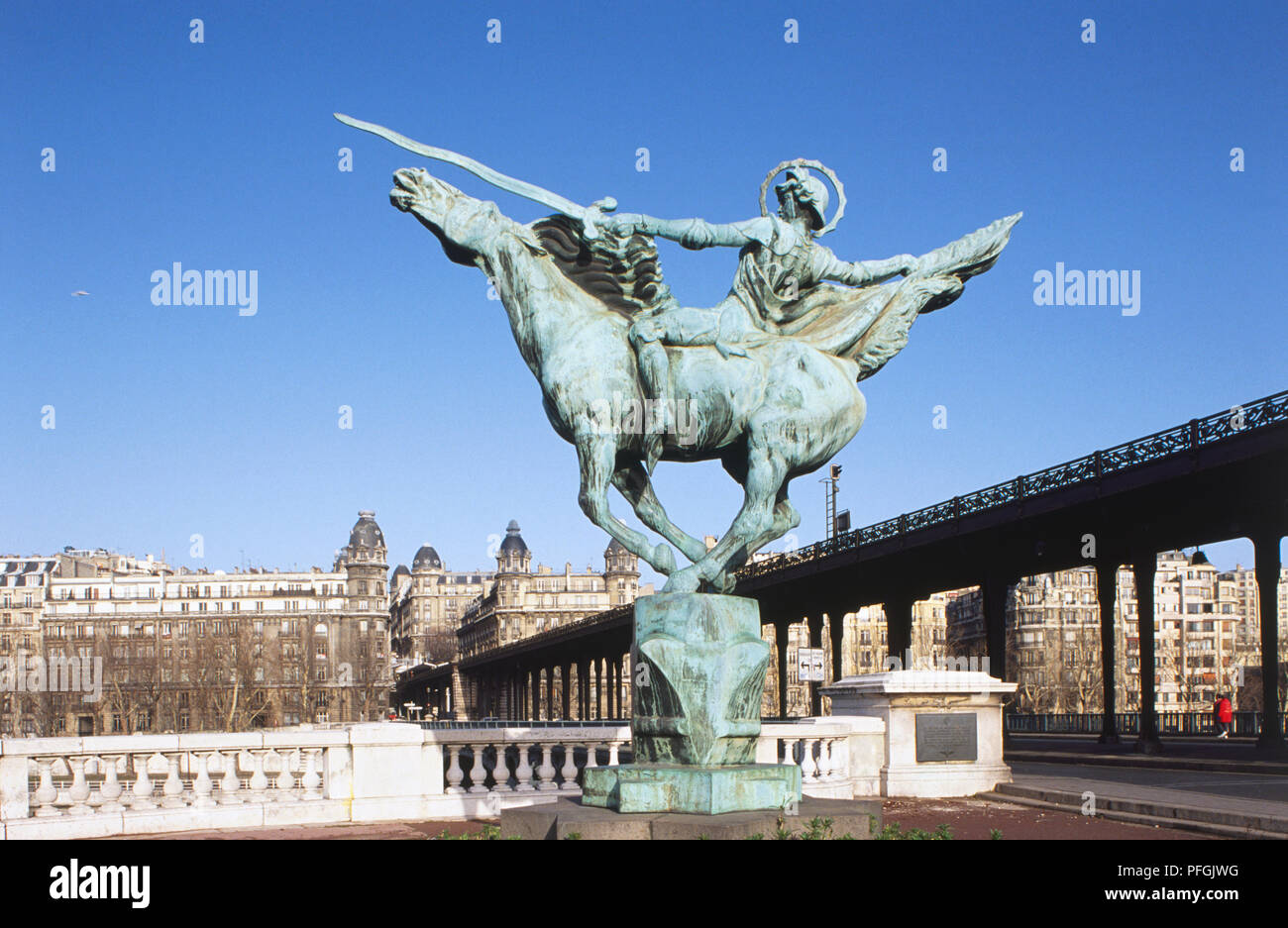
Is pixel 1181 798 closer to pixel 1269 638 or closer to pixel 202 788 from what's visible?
pixel 202 788

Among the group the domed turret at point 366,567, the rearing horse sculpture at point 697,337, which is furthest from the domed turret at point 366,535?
the rearing horse sculpture at point 697,337

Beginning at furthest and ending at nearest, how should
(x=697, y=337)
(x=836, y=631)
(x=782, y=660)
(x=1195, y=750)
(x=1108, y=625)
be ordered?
(x=782, y=660)
(x=836, y=631)
(x=1108, y=625)
(x=1195, y=750)
(x=697, y=337)

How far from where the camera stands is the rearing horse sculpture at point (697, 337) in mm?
8703

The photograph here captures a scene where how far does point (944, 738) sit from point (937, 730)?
132 mm

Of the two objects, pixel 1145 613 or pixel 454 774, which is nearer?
pixel 454 774

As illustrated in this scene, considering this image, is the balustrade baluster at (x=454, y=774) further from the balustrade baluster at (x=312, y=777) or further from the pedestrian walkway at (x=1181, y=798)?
the pedestrian walkway at (x=1181, y=798)

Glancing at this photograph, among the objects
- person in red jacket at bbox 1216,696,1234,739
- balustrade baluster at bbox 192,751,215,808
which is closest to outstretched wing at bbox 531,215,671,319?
balustrade baluster at bbox 192,751,215,808

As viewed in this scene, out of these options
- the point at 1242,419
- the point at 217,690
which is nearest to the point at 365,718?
the point at 217,690

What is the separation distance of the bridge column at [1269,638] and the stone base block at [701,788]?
21.3 metres

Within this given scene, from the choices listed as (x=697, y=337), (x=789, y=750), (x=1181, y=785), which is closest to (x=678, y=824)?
(x=697, y=337)

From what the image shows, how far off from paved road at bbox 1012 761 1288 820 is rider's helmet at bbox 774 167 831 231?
6.82 meters

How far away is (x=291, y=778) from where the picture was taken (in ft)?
45.9

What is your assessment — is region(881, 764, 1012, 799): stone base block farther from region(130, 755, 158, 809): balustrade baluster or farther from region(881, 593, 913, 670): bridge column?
region(881, 593, 913, 670): bridge column
